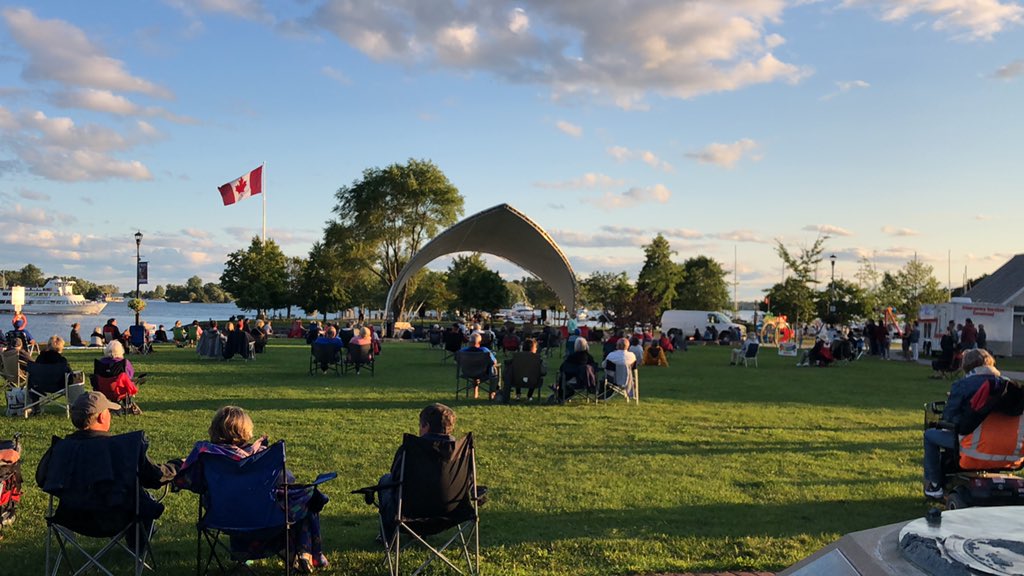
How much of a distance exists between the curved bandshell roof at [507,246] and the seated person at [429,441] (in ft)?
99.2

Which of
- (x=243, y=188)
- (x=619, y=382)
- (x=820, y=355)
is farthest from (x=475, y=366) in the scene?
(x=243, y=188)

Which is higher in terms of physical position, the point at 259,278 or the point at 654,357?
the point at 259,278

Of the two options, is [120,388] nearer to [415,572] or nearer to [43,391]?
[43,391]

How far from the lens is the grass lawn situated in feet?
15.8

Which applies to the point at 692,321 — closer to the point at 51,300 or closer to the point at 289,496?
the point at 289,496

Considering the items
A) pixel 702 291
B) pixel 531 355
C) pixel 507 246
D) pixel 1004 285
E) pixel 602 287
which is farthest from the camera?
pixel 702 291

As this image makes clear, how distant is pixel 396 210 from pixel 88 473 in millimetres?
47380

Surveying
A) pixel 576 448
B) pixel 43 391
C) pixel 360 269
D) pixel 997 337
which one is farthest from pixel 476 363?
pixel 360 269

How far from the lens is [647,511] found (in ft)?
18.7

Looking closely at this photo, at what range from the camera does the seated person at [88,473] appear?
158 inches

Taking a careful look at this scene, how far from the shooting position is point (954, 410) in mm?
5512

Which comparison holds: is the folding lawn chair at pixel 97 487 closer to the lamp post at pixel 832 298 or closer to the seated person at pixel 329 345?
the seated person at pixel 329 345

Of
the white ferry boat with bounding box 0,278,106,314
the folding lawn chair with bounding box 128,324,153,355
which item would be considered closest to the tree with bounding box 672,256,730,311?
the folding lawn chair with bounding box 128,324,153,355

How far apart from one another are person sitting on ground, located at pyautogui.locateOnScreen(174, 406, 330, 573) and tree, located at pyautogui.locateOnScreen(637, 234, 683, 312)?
4566 centimetres
